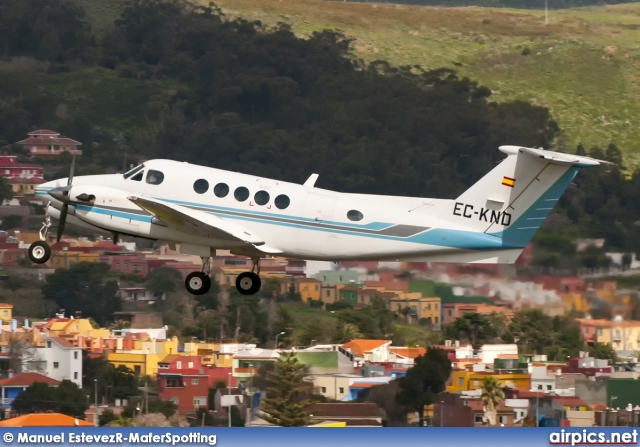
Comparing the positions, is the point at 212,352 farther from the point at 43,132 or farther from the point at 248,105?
the point at 248,105

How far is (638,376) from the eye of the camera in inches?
2571

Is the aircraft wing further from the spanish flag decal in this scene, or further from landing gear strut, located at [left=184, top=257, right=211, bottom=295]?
the spanish flag decal

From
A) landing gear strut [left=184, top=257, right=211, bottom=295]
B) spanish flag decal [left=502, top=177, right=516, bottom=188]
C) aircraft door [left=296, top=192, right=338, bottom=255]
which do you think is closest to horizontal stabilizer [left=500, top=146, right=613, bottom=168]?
spanish flag decal [left=502, top=177, right=516, bottom=188]

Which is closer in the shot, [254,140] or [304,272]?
[304,272]

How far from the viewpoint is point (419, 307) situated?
6900 centimetres

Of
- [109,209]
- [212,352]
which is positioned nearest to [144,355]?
[212,352]

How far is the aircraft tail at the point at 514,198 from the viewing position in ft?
123

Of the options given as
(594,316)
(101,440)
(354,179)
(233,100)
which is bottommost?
(101,440)

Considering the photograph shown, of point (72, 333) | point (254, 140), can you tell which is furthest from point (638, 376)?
point (254, 140)

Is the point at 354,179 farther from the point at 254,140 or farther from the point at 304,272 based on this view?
the point at 304,272

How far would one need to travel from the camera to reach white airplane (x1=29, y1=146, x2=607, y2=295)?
3788cm

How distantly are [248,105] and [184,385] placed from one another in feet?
242

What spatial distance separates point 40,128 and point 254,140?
19527mm

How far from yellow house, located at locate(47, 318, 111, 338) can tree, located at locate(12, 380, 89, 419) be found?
10.6 meters
